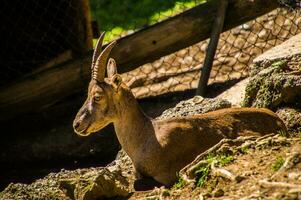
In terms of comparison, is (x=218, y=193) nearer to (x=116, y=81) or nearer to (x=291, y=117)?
(x=116, y=81)

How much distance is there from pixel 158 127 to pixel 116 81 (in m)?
0.58

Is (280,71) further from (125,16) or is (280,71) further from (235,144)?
(125,16)

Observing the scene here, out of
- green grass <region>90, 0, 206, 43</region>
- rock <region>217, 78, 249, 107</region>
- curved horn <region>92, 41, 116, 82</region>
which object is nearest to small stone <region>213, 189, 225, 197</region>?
curved horn <region>92, 41, 116, 82</region>

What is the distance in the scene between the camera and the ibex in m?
6.96

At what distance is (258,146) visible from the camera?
588cm

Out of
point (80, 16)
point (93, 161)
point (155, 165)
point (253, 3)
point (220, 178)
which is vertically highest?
point (80, 16)

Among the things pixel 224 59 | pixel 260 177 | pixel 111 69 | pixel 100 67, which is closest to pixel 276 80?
pixel 111 69

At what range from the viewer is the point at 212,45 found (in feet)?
32.4

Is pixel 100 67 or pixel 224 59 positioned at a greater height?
pixel 224 59

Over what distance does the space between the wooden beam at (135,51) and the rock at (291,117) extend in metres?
2.51

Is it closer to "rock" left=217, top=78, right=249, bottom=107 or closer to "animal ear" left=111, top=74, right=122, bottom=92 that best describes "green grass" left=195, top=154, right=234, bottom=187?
"animal ear" left=111, top=74, right=122, bottom=92

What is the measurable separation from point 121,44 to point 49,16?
1389 mm

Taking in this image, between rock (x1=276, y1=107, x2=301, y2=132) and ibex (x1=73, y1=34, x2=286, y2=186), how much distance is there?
38 cm

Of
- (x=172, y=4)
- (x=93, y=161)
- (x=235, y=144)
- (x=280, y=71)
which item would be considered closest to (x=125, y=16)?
(x=172, y=4)
